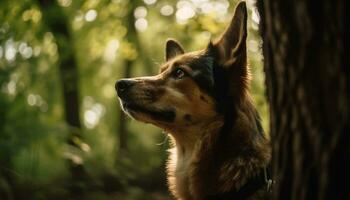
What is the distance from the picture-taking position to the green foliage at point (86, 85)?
273 inches

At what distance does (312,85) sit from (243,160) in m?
2.25

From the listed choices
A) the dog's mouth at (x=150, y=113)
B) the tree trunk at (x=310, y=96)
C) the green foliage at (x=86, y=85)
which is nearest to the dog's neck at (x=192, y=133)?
the dog's mouth at (x=150, y=113)

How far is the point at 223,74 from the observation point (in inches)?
204

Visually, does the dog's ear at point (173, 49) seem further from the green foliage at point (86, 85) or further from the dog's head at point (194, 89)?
the dog's head at point (194, 89)

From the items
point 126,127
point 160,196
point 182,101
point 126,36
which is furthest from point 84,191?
point 126,127

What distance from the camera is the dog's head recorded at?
16.8ft

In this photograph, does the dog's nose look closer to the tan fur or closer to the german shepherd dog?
the german shepherd dog

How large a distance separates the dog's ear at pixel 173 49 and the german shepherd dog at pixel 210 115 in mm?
668

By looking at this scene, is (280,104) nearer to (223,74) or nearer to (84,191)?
(223,74)

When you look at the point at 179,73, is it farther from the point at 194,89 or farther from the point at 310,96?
the point at 310,96

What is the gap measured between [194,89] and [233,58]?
496 millimetres

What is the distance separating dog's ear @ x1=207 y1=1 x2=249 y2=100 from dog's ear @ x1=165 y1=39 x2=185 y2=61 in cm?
101

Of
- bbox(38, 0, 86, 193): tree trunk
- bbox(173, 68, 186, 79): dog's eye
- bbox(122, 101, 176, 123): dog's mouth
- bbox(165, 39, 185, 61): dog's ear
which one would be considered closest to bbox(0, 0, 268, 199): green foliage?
bbox(38, 0, 86, 193): tree trunk

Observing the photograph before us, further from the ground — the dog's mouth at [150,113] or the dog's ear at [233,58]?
the dog's ear at [233,58]
